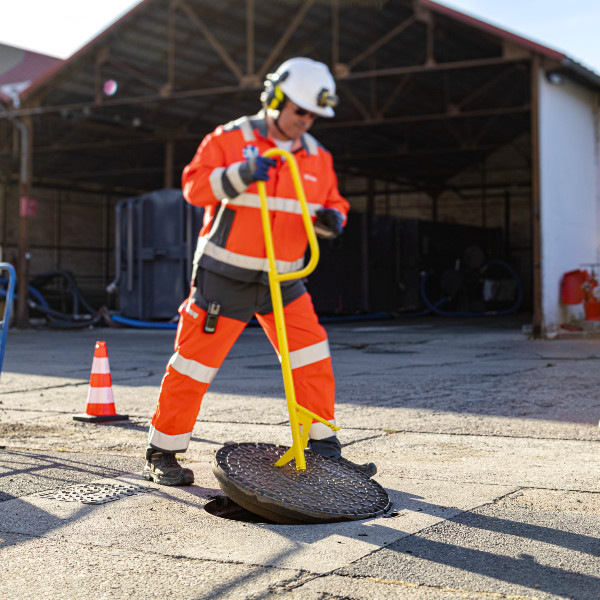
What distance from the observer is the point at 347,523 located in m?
3.29

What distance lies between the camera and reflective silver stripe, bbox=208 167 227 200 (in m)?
3.80

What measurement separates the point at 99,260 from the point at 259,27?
1937 centimetres

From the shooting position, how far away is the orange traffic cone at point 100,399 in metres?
5.93

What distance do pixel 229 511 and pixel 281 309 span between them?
0.87 meters

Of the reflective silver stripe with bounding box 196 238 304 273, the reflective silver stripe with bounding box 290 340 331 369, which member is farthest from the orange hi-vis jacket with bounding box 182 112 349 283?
the reflective silver stripe with bounding box 290 340 331 369

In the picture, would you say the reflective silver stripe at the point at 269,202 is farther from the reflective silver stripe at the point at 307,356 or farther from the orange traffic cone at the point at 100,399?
the orange traffic cone at the point at 100,399

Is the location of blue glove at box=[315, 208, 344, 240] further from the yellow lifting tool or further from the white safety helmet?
the white safety helmet

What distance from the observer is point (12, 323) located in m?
19.1

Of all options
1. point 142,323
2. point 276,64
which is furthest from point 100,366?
point 276,64

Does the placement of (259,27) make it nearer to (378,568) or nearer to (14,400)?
(14,400)

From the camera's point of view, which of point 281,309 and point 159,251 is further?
point 159,251

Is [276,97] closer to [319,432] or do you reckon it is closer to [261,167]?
[261,167]

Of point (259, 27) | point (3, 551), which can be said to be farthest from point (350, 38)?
point (3, 551)

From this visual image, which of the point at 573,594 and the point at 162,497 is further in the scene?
the point at 162,497
